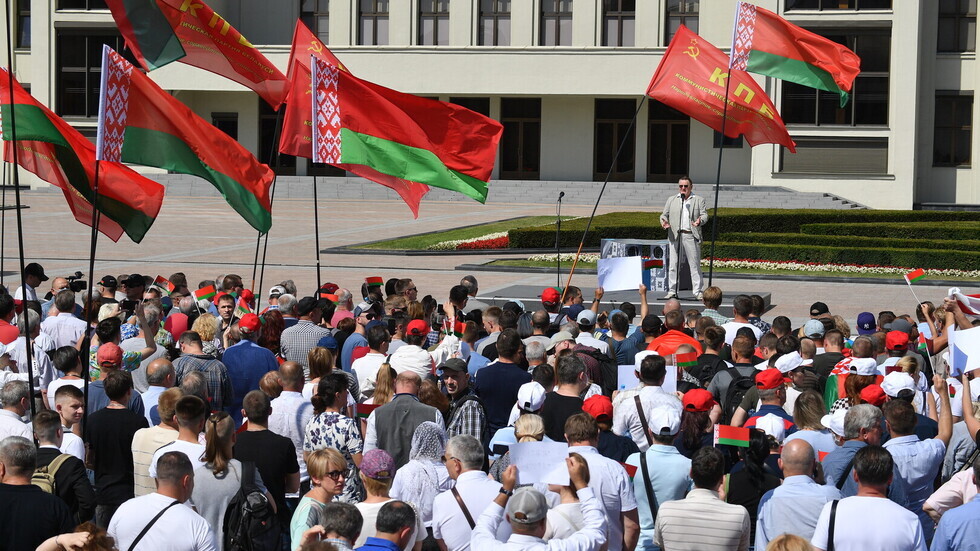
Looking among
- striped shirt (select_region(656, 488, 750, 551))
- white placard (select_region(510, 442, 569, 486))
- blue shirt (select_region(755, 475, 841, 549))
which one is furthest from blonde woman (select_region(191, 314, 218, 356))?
blue shirt (select_region(755, 475, 841, 549))

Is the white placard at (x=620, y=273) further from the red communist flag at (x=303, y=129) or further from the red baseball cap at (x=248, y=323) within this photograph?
the red baseball cap at (x=248, y=323)

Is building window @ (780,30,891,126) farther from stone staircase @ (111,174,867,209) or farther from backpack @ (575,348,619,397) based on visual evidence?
backpack @ (575,348,619,397)

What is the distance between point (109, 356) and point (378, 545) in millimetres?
3572

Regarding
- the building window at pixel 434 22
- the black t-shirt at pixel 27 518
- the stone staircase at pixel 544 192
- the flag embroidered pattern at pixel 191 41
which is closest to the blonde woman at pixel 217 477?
the black t-shirt at pixel 27 518

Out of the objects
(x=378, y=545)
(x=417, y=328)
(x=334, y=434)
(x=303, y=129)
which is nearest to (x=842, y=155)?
(x=303, y=129)

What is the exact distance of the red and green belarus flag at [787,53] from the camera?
15852mm

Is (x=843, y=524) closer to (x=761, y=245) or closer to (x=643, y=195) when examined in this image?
(x=761, y=245)

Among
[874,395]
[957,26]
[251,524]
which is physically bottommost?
[251,524]

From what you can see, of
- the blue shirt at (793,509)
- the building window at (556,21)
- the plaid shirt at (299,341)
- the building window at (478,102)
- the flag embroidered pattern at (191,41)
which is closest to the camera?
the blue shirt at (793,509)

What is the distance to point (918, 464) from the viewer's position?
→ 6.60 metres

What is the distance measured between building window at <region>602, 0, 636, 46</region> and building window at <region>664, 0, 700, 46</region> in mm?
1350

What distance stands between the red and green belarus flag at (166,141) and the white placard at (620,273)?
439 centimetres

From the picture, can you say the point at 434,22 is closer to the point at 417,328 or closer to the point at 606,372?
the point at 417,328

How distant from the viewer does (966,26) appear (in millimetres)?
45656
